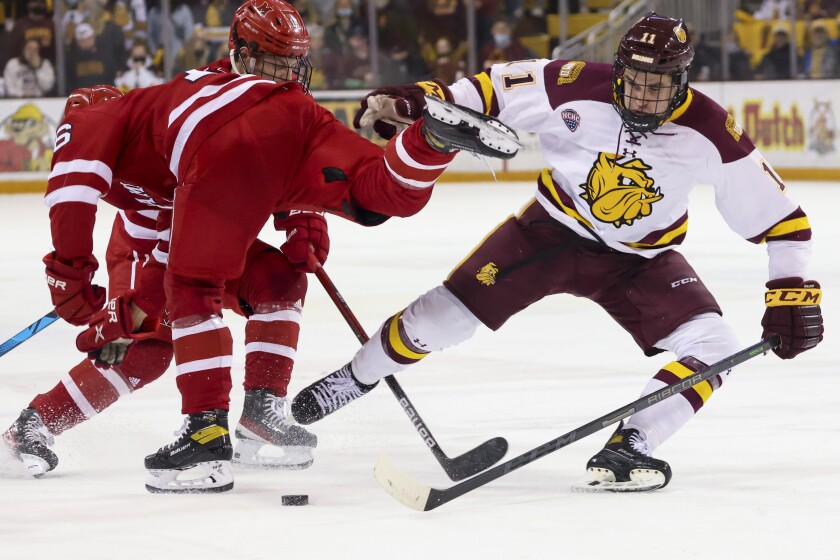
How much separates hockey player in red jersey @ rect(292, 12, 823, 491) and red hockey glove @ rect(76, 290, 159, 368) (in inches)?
16.4

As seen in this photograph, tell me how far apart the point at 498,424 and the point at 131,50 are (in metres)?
8.25

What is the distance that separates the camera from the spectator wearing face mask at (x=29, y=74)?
428 inches

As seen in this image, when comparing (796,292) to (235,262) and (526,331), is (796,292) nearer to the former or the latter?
(235,262)

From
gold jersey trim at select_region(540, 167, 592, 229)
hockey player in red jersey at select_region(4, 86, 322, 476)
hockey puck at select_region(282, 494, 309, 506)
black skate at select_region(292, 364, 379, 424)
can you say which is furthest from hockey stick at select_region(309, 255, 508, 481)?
gold jersey trim at select_region(540, 167, 592, 229)

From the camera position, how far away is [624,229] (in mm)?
3141

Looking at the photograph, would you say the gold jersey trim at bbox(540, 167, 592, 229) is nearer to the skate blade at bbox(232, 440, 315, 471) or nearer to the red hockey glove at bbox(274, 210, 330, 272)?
the red hockey glove at bbox(274, 210, 330, 272)

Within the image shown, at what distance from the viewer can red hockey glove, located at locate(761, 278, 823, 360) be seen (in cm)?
297

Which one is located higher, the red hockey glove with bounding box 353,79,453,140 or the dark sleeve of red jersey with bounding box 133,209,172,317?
the red hockey glove with bounding box 353,79,453,140

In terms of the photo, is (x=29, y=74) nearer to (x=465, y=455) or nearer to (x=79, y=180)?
(x=79, y=180)

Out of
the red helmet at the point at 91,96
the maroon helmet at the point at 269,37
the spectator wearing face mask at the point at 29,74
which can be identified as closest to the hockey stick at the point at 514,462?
the maroon helmet at the point at 269,37

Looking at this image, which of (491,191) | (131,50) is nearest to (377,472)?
(491,191)

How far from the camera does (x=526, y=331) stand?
16.3 ft

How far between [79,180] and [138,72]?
8.49 m

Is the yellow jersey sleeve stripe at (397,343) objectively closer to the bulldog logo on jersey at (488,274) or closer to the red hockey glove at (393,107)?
the bulldog logo on jersey at (488,274)
